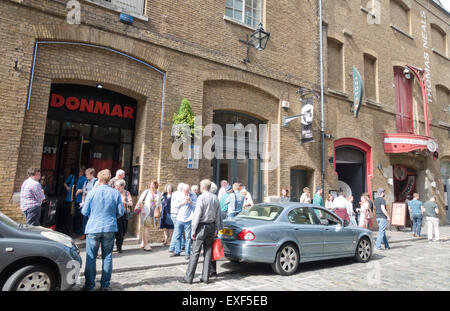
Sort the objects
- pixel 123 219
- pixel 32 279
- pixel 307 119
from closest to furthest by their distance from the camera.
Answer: pixel 32 279 → pixel 123 219 → pixel 307 119

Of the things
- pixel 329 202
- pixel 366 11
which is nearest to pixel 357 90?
pixel 366 11

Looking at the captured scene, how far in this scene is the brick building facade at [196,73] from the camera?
23.7 feet

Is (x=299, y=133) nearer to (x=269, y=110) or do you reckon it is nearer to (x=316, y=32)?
(x=269, y=110)

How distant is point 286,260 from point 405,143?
473 inches

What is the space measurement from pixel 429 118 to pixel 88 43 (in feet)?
61.8

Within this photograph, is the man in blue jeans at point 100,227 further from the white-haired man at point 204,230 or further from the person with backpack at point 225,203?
the person with backpack at point 225,203

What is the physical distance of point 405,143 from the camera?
14844 millimetres

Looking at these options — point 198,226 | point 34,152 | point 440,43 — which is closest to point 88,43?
point 34,152

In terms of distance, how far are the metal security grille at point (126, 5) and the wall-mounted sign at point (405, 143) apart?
12.9m

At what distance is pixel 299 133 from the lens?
12406mm

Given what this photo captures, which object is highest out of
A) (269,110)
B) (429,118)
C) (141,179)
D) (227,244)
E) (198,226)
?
(429,118)

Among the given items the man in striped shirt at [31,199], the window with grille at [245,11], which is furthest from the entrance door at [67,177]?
Answer: the window with grille at [245,11]

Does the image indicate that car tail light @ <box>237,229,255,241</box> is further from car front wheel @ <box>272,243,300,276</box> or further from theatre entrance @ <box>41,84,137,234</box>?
theatre entrance @ <box>41,84,137,234</box>

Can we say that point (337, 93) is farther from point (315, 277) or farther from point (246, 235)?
point (246, 235)
